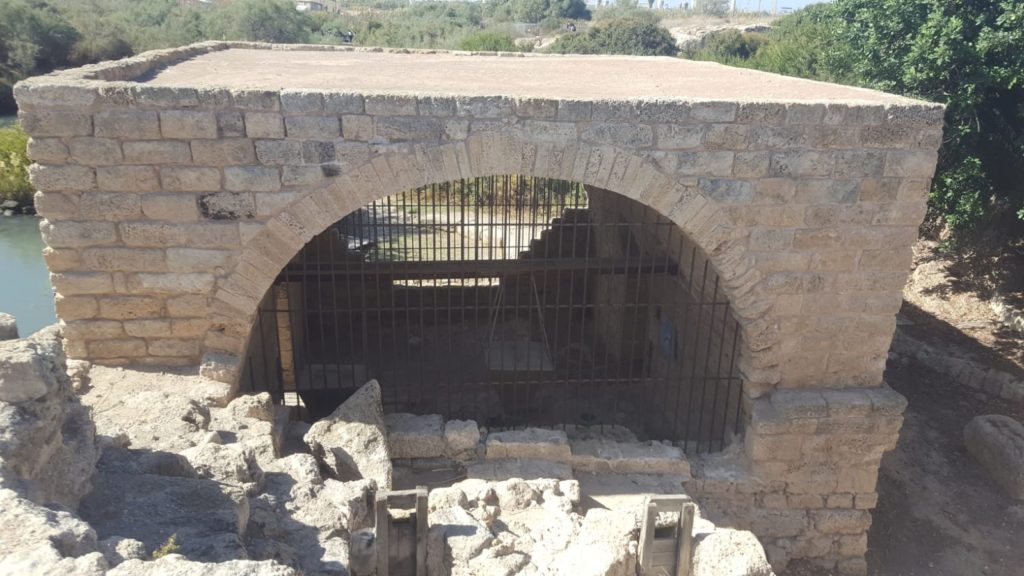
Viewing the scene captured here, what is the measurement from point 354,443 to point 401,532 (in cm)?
105

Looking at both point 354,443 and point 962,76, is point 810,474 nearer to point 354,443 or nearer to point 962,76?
point 354,443

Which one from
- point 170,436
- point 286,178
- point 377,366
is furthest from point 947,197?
point 170,436

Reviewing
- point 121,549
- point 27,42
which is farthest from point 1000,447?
point 27,42

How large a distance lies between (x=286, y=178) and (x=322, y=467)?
176 centimetres

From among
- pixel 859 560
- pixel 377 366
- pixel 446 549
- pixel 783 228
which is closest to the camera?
pixel 446 549

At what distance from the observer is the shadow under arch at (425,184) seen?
4406mm

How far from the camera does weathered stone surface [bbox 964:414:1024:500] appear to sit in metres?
6.82

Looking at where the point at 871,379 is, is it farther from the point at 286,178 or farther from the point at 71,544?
the point at 71,544

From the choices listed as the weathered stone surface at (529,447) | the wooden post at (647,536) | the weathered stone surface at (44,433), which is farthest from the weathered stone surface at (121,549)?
the weathered stone surface at (529,447)

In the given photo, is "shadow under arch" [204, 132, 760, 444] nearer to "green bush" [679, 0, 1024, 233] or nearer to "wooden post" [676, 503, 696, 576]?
"wooden post" [676, 503, 696, 576]

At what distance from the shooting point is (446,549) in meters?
3.62

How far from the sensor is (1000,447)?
7.04 meters

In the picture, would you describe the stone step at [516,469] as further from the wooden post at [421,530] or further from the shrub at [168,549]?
the shrub at [168,549]

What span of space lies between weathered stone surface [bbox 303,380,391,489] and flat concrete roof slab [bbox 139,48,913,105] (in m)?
2.03
